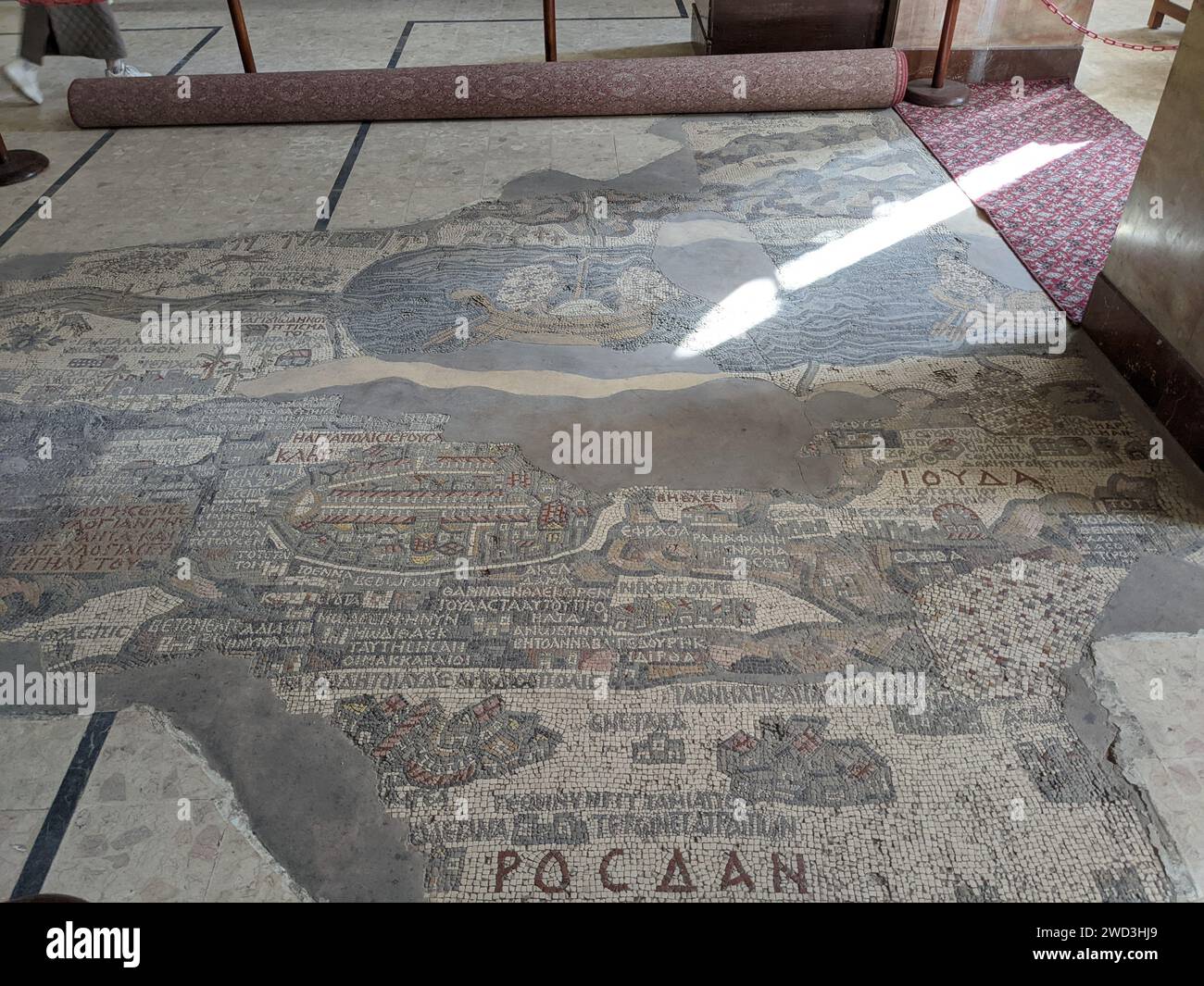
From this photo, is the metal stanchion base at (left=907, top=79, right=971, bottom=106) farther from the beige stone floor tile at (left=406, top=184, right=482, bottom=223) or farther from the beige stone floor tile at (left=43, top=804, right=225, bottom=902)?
the beige stone floor tile at (left=43, top=804, right=225, bottom=902)

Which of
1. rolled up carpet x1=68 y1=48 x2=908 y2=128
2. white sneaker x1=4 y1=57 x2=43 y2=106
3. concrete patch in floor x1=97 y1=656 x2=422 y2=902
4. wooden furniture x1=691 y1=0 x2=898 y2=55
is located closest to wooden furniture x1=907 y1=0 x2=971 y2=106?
rolled up carpet x1=68 y1=48 x2=908 y2=128

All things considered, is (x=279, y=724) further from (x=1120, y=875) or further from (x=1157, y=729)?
(x=1157, y=729)

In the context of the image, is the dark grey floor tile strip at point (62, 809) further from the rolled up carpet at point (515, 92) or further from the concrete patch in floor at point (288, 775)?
the rolled up carpet at point (515, 92)

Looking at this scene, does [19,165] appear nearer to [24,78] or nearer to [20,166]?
[20,166]

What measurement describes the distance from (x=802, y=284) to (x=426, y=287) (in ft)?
4.81

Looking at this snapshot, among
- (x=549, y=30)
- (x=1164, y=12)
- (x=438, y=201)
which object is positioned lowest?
(x=438, y=201)

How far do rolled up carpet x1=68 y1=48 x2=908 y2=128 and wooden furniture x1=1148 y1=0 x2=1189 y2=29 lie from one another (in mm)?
2455

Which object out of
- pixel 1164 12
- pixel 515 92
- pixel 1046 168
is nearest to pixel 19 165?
pixel 515 92

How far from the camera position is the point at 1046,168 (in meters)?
4.48

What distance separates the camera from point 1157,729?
2090 mm

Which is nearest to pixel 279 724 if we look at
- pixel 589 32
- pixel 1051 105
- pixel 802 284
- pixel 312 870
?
pixel 312 870

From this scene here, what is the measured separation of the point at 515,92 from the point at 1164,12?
437 centimetres

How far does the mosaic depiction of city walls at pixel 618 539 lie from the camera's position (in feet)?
6.42

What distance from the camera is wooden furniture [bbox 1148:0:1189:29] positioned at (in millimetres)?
6125
